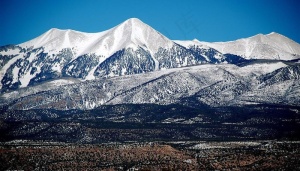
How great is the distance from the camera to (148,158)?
13675 cm

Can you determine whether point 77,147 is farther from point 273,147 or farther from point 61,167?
point 273,147

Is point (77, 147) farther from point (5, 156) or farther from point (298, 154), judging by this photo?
point (298, 154)

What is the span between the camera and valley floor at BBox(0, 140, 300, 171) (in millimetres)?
121562

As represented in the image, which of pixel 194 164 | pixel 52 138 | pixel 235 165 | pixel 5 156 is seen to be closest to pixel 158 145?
pixel 194 164

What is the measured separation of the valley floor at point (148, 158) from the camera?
121562 mm

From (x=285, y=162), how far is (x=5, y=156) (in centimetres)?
7130

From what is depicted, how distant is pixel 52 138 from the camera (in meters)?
198

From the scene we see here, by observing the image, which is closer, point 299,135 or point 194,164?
point 194,164

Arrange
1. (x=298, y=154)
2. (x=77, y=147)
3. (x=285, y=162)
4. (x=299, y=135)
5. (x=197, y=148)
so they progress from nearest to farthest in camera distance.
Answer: (x=285, y=162) < (x=298, y=154) < (x=77, y=147) < (x=197, y=148) < (x=299, y=135)

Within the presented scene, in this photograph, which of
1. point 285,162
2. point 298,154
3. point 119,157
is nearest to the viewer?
point 285,162

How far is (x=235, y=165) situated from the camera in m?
121

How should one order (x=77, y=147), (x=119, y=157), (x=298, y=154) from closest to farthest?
(x=298, y=154) < (x=119, y=157) < (x=77, y=147)

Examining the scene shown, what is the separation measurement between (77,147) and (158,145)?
79.1ft

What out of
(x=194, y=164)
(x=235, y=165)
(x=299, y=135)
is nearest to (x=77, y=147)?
(x=194, y=164)
